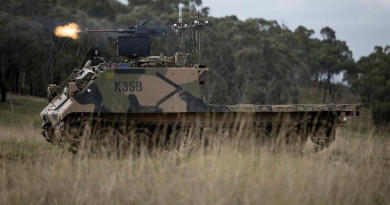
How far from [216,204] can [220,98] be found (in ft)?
175

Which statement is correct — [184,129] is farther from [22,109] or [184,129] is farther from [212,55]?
[212,55]

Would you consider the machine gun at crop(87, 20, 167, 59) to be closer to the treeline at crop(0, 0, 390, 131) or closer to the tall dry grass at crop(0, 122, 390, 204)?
the tall dry grass at crop(0, 122, 390, 204)

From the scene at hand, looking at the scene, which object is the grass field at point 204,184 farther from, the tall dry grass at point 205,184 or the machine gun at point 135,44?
the machine gun at point 135,44

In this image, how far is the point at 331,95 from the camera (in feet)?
259

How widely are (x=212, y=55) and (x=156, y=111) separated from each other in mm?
49678

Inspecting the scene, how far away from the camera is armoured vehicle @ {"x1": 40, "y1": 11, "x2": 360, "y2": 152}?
14.2 metres

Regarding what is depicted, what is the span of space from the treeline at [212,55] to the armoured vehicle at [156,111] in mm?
27748

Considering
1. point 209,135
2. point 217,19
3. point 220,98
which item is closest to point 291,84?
point 220,98

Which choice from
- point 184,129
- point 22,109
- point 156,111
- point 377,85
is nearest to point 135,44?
point 156,111

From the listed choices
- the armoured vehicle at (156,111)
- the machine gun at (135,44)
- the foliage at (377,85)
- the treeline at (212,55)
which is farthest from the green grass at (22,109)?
the foliage at (377,85)

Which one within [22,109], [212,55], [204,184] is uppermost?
[212,55]

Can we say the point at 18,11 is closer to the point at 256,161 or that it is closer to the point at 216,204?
the point at 256,161

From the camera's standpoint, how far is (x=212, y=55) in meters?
63.8

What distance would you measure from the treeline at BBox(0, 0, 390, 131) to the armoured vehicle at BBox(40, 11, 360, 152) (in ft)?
91.0
